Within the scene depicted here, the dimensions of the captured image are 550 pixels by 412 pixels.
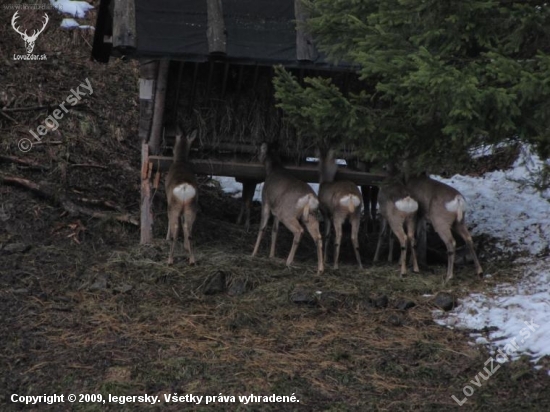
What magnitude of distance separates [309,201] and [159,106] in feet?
7.24

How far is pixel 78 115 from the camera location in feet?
53.0

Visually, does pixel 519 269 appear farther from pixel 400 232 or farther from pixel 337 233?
pixel 337 233

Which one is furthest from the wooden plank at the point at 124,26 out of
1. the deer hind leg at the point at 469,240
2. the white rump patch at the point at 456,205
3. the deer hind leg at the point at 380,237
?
the deer hind leg at the point at 469,240

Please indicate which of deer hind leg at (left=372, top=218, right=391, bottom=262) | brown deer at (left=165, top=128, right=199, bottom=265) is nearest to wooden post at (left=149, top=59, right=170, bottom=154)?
brown deer at (left=165, top=128, right=199, bottom=265)

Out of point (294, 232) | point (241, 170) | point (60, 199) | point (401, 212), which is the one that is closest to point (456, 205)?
point (401, 212)

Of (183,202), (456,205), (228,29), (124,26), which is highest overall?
(228,29)

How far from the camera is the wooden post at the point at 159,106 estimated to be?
1241cm

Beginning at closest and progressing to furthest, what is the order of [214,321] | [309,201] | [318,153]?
[214,321] < [309,201] < [318,153]

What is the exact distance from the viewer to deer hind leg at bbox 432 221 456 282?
469 inches

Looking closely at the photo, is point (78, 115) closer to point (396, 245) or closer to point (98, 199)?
point (98, 199)

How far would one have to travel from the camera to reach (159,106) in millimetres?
12688

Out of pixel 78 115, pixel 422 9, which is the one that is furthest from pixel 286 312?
pixel 78 115

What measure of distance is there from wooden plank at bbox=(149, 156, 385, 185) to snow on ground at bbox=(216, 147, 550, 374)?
1.57 meters

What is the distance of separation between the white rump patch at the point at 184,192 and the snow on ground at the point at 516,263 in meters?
3.38
